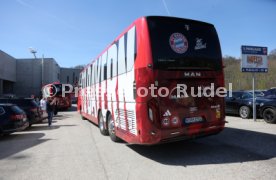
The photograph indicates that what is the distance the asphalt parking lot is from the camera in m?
5.34

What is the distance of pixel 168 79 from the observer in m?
6.21

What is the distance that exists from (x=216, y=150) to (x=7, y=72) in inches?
1904

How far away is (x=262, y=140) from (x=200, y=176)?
3925 millimetres

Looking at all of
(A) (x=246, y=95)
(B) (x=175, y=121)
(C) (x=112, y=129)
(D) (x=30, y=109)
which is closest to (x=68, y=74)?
(D) (x=30, y=109)

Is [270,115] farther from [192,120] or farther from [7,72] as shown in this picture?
[7,72]

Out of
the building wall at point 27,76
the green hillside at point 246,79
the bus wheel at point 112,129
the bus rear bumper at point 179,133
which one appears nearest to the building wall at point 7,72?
the building wall at point 27,76

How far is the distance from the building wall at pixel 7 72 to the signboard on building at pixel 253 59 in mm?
40406

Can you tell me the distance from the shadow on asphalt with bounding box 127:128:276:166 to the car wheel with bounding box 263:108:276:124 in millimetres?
3519

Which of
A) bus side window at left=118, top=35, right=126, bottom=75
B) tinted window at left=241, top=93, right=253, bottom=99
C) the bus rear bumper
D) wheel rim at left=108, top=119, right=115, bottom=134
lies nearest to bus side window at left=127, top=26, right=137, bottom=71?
bus side window at left=118, top=35, right=126, bottom=75

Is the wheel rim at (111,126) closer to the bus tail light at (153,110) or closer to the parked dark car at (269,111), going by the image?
the bus tail light at (153,110)

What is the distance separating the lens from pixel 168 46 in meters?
6.29

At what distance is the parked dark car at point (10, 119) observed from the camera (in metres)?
10.5

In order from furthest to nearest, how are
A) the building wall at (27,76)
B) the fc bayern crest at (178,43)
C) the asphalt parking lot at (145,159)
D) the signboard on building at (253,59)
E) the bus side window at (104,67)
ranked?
the building wall at (27,76) < the signboard on building at (253,59) < the bus side window at (104,67) < the fc bayern crest at (178,43) < the asphalt parking lot at (145,159)

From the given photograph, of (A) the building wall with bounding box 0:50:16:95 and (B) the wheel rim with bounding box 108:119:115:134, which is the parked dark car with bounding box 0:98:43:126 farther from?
(A) the building wall with bounding box 0:50:16:95
